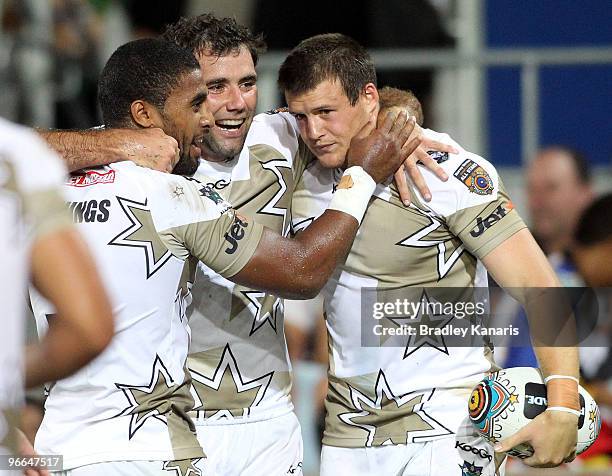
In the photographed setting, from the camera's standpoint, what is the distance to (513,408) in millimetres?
4082

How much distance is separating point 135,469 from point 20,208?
159cm

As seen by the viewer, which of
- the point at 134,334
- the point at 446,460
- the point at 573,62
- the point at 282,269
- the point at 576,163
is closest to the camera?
the point at 134,334

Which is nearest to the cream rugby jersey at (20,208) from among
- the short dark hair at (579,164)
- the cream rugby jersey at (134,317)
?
the cream rugby jersey at (134,317)

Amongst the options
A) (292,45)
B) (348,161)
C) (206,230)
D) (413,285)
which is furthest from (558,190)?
(206,230)

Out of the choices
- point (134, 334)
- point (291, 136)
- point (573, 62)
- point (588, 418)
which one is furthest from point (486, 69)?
point (134, 334)

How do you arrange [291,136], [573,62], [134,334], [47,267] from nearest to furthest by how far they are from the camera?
1. [47,267]
2. [134,334]
3. [291,136]
4. [573,62]

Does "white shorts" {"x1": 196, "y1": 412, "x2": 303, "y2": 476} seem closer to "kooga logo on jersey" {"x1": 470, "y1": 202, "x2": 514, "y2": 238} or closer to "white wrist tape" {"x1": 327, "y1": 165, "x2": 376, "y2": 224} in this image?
"white wrist tape" {"x1": 327, "y1": 165, "x2": 376, "y2": 224}

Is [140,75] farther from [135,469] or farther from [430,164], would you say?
[135,469]

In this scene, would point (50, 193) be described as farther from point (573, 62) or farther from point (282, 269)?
point (573, 62)

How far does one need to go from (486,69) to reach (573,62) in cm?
61

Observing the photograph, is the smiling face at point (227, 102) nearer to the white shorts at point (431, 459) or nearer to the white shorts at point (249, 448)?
the white shorts at point (249, 448)

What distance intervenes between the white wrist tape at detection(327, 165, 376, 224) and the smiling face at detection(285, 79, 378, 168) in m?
0.24

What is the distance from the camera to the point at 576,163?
7469 millimetres
